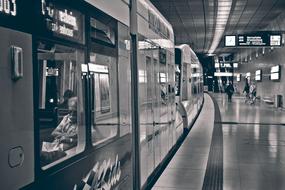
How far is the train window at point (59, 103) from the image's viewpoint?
2168 mm

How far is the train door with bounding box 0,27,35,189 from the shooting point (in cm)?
170

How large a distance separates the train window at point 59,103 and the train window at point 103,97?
0.78ft

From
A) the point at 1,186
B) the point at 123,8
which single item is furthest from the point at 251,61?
the point at 1,186

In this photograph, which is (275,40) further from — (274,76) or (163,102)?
(163,102)

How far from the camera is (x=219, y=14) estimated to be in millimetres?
20562

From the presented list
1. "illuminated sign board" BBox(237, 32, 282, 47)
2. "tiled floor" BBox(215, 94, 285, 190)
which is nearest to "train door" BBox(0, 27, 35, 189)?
"tiled floor" BBox(215, 94, 285, 190)

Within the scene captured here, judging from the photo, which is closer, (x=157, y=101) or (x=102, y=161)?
(x=102, y=161)

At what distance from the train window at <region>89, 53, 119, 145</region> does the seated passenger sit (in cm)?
27

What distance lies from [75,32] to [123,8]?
133 centimetres

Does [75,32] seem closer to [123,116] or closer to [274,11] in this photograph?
[123,116]

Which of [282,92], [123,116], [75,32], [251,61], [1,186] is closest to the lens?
[1,186]

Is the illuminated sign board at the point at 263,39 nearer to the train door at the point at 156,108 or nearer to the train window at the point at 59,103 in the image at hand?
the train door at the point at 156,108

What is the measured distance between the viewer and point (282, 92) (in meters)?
21.9

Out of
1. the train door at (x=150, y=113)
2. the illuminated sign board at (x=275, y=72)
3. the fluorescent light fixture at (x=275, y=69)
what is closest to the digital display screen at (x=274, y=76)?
the illuminated sign board at (x=275, y=72)
